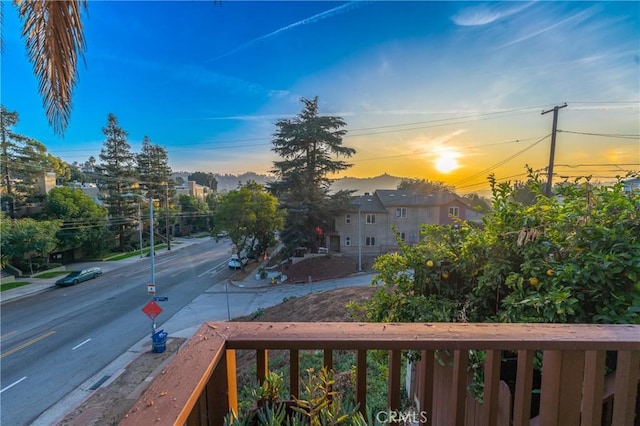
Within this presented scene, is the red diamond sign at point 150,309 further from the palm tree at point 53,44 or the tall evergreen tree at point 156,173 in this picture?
the tall evergreen tree at point 156,173

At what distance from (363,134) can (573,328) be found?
52.6 feet

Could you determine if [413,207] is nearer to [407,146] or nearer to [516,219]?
[407,146]

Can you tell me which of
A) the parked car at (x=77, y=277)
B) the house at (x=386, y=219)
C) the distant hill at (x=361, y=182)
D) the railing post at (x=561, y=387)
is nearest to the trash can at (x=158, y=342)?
the railing post at (x=561, y=387)

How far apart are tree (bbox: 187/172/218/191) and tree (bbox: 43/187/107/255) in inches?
1321

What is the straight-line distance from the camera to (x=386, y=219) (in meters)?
17.3

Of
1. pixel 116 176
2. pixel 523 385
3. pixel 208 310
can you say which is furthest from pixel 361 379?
pixel 116 176

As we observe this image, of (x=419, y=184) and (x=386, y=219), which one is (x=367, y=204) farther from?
(x=419, y=184)

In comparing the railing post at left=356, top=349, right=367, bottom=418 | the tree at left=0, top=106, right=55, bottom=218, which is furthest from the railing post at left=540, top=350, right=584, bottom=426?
the tree at left=0, top=106, right=55, bottom=218

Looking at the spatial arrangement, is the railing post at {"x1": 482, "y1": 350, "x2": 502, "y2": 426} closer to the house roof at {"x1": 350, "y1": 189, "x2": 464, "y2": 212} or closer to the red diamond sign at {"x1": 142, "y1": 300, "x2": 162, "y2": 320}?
the red diamond sign at {"x1": 142, "y1": 300, "x2": 162, "y2": 320}

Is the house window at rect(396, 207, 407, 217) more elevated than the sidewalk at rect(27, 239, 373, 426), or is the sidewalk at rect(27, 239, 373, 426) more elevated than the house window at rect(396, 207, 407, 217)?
the house window at rect(396, 207, 407, 217)

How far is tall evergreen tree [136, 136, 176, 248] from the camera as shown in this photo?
24.3 metres

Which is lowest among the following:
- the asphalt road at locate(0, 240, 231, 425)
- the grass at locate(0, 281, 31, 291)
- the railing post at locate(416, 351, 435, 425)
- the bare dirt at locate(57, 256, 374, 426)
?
the asphalt road at locate(0, 240, 231, 425)

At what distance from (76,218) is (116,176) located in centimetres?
483

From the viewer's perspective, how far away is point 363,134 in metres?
16.0
